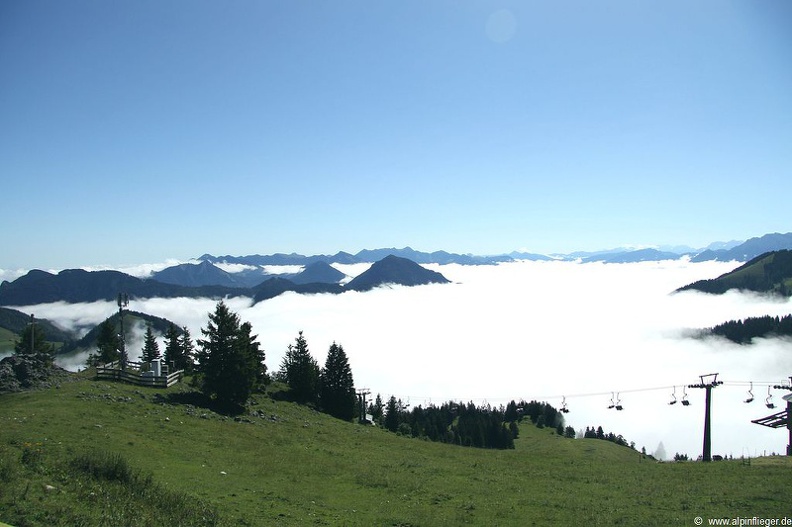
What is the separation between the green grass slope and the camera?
57.6 ft

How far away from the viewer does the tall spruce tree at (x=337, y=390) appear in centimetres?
6644

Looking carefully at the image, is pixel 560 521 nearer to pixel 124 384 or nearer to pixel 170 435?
pixel 170 435

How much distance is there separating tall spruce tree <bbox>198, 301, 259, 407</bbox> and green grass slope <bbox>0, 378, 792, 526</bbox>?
3.45 metres

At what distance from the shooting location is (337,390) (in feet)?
221

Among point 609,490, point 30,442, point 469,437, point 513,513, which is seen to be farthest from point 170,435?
point 469,437

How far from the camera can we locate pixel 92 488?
17.4 m

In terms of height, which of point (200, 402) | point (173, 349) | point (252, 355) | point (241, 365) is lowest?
point (200, 402)

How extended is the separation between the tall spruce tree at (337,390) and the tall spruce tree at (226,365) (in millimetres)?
18865

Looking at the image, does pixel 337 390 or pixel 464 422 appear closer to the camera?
pixel 337 390

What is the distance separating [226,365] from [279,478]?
2297cm

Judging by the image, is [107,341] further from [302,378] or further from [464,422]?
[464,422]

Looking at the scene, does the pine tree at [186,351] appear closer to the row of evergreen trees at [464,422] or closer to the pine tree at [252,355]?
the pine tree at [252,355]

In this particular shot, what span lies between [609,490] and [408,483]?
46.7 feet

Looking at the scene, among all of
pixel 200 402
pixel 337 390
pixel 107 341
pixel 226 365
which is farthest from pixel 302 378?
pixel 107 341
